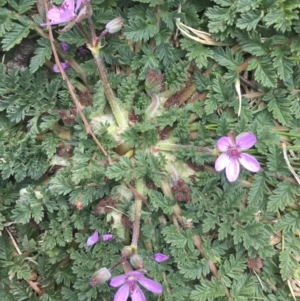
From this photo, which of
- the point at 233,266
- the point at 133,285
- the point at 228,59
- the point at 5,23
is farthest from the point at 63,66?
the point at 233,266

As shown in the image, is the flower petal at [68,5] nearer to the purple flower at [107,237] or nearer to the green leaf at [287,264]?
the purple flower at [107,237]

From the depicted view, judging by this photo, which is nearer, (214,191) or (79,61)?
(214,191)

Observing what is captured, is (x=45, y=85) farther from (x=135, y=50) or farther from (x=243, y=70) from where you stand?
(x=243, y=70)

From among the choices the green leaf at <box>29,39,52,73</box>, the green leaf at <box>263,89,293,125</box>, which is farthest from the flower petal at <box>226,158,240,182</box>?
the green leaf at <box>29,39,52,73</box>

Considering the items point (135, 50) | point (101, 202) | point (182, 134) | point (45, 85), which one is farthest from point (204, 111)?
point (45, 85)

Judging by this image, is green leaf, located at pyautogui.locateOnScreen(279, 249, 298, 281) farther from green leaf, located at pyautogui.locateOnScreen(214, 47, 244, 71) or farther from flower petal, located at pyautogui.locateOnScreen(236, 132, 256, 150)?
green leaf, located at pyautogui.locateOnScreen(214, 47, 244, 71)

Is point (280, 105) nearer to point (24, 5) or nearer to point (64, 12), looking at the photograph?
point (64, 12)
